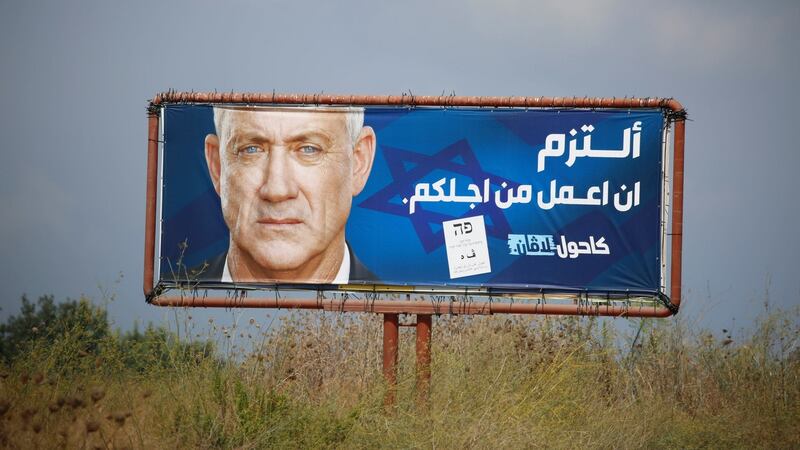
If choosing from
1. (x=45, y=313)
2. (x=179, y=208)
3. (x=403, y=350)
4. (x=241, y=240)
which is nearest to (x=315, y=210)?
(x=241, y=240)

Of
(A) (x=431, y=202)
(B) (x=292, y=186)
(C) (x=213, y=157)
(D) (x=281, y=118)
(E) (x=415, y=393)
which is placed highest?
(D) (x=281, y=118)

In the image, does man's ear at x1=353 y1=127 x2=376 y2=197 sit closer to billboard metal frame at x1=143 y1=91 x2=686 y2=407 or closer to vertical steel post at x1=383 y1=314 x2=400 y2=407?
billboard metal frame at x1=143 y1=91 x2=686 y2=407

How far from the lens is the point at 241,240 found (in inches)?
419

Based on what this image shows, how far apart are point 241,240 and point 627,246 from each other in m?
4.50

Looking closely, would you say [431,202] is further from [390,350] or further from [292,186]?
[390,350]

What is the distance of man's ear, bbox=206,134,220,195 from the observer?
1075 cm

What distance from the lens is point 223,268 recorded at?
34.9 feet

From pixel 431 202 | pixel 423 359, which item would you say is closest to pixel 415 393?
pixel 423 359

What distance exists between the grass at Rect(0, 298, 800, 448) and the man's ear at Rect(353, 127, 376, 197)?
6.64ft

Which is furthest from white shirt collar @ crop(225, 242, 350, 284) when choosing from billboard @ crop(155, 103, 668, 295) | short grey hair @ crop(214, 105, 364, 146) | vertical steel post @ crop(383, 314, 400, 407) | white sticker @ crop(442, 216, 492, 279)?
short grey hair @ crop(214, 105, 364, 146)

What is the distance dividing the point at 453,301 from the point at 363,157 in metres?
1.99

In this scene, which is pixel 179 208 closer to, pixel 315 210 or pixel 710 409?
pixel 315 210

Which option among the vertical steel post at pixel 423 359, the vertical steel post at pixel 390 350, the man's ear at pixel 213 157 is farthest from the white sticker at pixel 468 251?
the man's ear at pixel 213 157

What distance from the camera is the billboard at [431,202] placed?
408 inches
